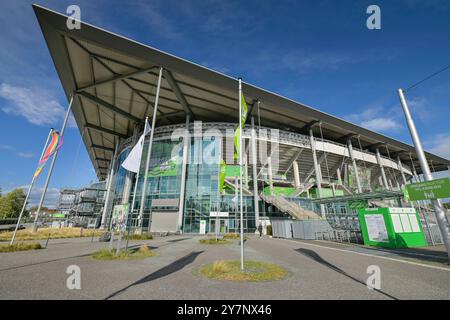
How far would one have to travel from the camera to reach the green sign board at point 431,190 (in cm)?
861

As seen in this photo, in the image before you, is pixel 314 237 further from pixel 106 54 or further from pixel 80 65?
pixel 80 65

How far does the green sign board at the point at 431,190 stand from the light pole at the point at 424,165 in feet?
0.91

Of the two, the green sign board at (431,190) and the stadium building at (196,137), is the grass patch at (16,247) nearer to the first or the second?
the stadium building at (196,137)

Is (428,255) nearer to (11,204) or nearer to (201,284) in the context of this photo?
(201,284)

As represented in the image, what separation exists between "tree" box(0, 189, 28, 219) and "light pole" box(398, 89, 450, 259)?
78.9m

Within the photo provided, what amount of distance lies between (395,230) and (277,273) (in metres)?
11.9

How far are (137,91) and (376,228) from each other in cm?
3347

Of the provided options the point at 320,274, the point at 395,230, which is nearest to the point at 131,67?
the point at 320,274

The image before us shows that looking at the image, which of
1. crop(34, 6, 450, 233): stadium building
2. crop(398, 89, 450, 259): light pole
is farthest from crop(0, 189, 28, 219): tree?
crop(398, 89, 450, 259): light pole

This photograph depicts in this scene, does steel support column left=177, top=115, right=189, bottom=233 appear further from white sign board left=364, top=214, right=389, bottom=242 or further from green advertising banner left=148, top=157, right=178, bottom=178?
white sign board left=364, top=214, right=389, bottom=242

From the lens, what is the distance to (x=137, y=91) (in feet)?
101

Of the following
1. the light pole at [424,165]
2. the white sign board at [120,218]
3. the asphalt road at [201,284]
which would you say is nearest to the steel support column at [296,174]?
the light pole at [424,165]

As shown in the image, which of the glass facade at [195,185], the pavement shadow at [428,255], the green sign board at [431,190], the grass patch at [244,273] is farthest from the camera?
the glass facade at [195,185]

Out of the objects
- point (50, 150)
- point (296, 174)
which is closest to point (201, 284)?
point (50, 150)
